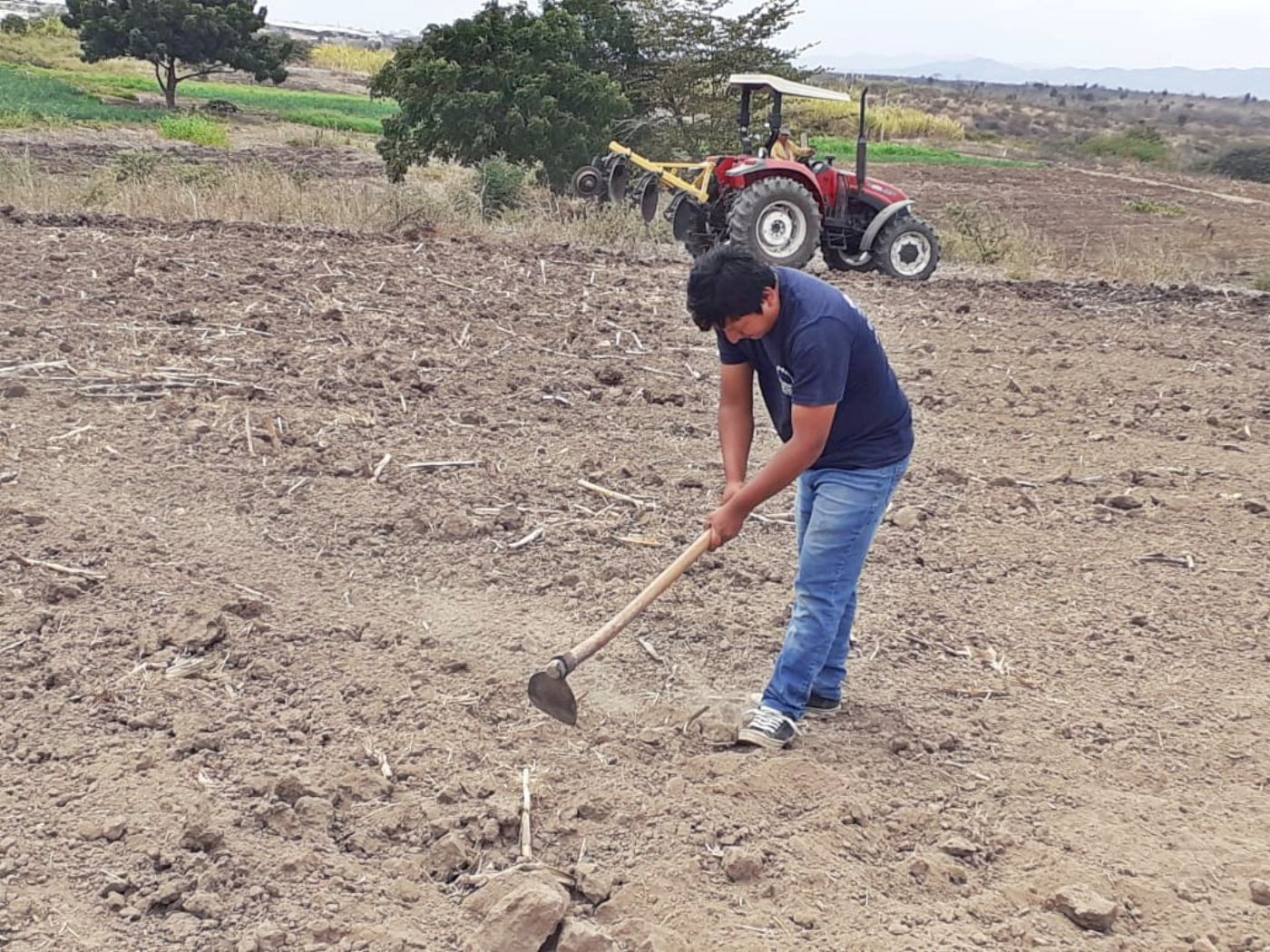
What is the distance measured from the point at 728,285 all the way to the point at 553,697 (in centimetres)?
117

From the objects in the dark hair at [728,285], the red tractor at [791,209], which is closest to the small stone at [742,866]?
the dark hair at [728,285]

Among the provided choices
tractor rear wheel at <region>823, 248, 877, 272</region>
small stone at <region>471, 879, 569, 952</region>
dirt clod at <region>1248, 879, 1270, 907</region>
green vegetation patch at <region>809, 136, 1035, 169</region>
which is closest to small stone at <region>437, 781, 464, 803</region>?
small stone at <region>471, 879, 569, 952</region>

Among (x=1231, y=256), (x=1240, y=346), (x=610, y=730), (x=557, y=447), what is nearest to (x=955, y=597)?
(x=610, y=730)

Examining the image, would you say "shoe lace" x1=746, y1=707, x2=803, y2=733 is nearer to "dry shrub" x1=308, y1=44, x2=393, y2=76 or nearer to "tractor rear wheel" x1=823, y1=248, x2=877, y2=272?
"tractor rear wheel" x1=823, y1=248, x2=877, y2=272

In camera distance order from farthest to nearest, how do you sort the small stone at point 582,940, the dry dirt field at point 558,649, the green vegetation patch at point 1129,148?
the green vegetation patch at point 1129,148 → the dry dirt field at point 558,649 → the small stone at point 582,940

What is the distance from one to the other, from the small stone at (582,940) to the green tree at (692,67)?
517 inches

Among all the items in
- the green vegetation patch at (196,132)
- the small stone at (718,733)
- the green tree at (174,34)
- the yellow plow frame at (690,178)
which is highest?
the green tree at (174,34)

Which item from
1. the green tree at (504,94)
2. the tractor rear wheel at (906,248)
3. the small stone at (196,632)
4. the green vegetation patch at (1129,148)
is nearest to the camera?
the small stone at (196,632)

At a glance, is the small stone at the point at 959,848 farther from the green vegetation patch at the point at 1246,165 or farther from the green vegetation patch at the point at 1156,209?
the green vegetation patch at the point at 1246,165

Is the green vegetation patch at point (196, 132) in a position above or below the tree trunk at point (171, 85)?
below

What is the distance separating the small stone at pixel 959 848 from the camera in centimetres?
303

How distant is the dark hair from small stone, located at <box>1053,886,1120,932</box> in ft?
4.89

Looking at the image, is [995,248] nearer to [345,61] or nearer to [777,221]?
[777,221]

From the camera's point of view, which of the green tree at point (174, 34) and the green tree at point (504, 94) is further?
the green tree at point (174, 34)
